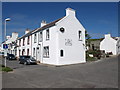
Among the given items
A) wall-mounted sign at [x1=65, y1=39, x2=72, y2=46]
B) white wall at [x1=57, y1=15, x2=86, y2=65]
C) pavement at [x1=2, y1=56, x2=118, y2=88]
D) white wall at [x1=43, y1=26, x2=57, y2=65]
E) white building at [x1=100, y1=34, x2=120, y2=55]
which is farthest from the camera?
white building at [x1=100, y1=34, x2=120, y2=55]

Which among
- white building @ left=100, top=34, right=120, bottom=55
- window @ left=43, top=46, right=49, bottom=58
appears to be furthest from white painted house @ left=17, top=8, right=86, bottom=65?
white building @ left=100, top=34, right=120, bottom=55

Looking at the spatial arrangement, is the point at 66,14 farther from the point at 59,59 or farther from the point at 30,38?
the point at 30,38

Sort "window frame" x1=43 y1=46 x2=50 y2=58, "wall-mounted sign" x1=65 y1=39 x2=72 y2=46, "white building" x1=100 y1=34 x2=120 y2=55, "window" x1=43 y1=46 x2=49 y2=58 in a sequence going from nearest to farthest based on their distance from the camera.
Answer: "wall-mounted sign" x1=65 y1=39 x2=72 y2=46
"window frame" x1=43 y1=46 x2=50 y2=58
"window" x1=43 y1=46 x2=49 y2=58
"white building" x1=100 y1=34 x2=120 y2=55

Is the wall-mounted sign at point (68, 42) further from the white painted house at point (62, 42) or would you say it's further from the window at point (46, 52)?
the window at point (46, 52)

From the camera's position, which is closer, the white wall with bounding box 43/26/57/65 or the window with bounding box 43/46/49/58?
the white wall with bounding box 43/26/57/65

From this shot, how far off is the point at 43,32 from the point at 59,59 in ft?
20.9

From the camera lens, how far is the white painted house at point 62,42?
19136mm

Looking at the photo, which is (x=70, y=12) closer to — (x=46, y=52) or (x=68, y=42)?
(x=68, y=42)

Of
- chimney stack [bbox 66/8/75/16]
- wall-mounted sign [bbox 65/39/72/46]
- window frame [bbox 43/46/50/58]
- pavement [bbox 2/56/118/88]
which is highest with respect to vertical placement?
chimney stack [bbox 66/8/75/16]

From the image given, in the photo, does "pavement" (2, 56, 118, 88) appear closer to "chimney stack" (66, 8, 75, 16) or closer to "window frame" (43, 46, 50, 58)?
"window frame" (43, 46, 50, 58)

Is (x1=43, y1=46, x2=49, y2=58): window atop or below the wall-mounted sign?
below

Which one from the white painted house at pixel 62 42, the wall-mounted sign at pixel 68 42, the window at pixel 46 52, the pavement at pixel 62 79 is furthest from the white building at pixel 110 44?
the pavement at pixel 62 79

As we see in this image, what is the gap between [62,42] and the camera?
19.4m

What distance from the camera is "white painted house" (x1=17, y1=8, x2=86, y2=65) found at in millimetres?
19136
